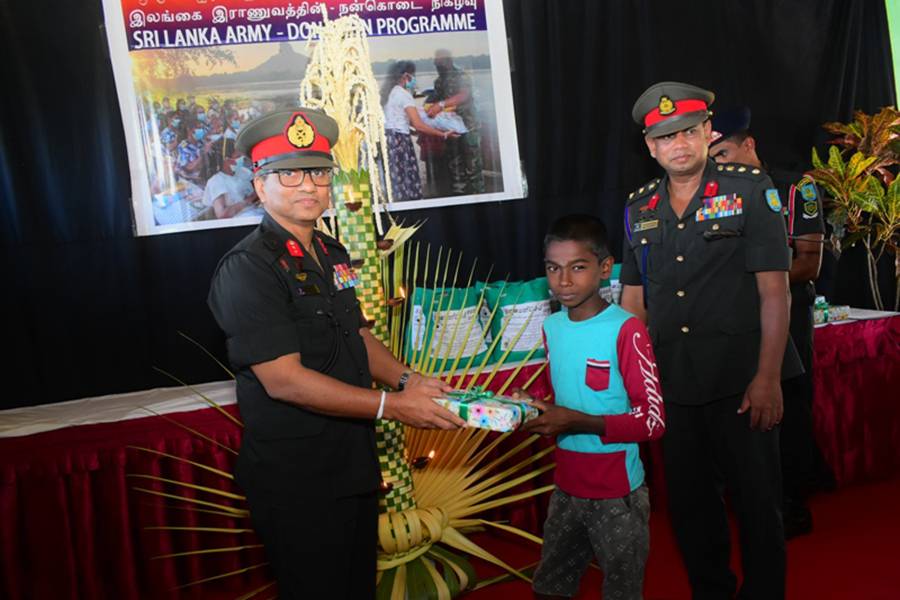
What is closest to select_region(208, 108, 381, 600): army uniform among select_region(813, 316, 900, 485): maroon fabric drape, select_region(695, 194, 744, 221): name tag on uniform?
select_region(695, 194, 744, 221): name tag on uniform

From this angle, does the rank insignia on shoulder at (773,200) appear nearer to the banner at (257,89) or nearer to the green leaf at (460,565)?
the green leaf at (460,565)

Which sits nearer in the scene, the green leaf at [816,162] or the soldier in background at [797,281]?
the soldier in background at [797,281]

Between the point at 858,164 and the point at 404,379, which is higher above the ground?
the point at 858,164

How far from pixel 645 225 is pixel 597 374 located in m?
0.66

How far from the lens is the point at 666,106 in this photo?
2.19 metres

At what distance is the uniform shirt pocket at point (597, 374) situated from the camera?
185 cm

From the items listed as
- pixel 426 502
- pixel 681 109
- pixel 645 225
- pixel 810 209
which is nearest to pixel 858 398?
pixel 810 209

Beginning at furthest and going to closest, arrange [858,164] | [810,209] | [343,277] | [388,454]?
[858,164] < [810,209] < [388,454] < [343,277]

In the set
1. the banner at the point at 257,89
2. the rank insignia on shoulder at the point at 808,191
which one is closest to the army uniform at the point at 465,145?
the banner at the point at 257,89

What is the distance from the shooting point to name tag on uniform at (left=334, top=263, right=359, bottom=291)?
180 centimetres

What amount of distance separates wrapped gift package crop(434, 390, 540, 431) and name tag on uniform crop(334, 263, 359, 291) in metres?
0.38

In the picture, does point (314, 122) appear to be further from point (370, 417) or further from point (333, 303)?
point (370, 417)

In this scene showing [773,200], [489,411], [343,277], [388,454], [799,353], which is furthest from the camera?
[799,353]

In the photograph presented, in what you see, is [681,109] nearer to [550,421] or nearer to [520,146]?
[550,421]
